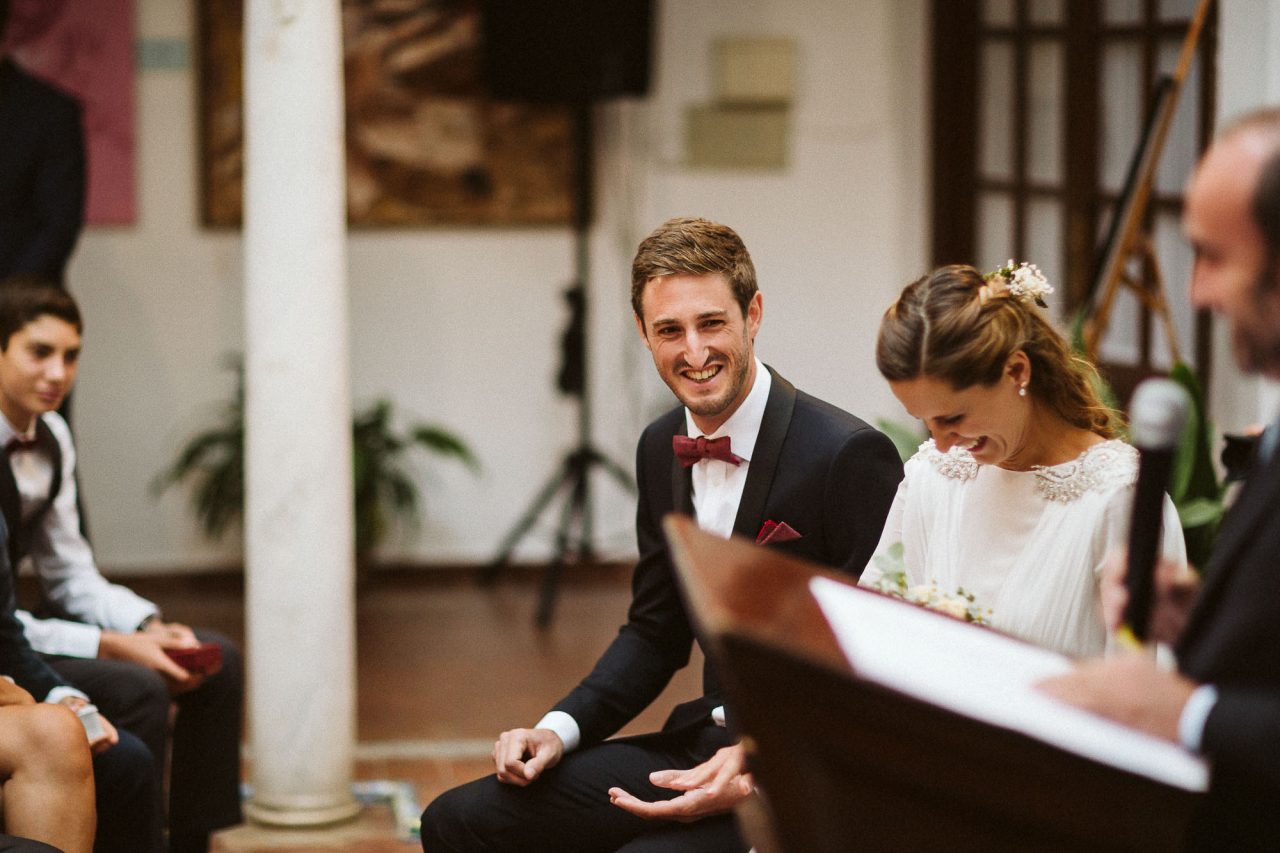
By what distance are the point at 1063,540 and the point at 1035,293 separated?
34 cm

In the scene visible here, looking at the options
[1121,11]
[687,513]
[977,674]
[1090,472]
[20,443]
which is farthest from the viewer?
[1121,11]

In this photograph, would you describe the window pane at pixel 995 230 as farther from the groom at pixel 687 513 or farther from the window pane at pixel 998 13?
the groom at pixel 687 513

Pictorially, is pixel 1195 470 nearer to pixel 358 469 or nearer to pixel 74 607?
pixel 74 607

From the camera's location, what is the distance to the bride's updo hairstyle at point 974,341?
2123 mm

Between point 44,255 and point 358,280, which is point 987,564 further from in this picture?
point 358,280

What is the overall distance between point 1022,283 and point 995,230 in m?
4.35

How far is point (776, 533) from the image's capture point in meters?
2.52

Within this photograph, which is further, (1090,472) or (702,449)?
(702,449)

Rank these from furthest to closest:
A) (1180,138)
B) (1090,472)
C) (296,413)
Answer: (1180,138), (296,413), (1090,472)

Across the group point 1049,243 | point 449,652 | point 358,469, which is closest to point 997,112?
point 1049,243

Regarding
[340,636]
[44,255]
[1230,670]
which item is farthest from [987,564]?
[44,255]

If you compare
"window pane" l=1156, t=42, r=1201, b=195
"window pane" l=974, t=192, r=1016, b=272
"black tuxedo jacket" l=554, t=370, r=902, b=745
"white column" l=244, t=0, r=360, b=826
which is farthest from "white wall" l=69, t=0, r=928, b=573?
"black tuxedo jacket" l=554, t=370, r=902, b=745

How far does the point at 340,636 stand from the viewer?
13.2 feet

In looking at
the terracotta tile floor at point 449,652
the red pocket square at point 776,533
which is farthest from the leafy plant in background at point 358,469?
the red pocket square at point 776,533
